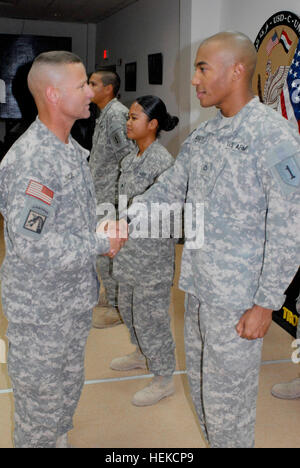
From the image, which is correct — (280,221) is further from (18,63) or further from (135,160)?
(18,63)

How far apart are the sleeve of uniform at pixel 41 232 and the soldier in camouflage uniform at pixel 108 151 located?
1.66 meters

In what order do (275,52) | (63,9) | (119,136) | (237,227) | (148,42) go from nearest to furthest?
(237,227) → (119,136) → (275,52) → (148,42) → (63,9)

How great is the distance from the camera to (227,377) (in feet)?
5.24

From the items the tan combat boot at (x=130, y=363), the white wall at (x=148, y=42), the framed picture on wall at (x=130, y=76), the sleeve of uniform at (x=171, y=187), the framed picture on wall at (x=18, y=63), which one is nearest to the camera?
the sleeve of uniform at (x=171, y=187)

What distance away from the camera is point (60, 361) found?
1.78 meters

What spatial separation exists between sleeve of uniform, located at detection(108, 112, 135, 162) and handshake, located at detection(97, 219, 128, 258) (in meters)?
1.27

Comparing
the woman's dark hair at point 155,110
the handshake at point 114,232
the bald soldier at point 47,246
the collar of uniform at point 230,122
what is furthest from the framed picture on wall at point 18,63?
the collar of uniform at point 230,122

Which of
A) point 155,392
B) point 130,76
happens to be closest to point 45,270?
point 155,392

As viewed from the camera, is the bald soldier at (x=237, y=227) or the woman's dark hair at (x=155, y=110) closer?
the bald soldier at (x=237, y=227)

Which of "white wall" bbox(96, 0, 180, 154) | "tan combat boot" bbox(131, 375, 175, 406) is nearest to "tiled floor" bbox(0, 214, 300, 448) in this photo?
"tan combat boot" bbox(131, 375, 175, 406)

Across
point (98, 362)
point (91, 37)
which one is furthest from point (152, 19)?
point (98, 362)

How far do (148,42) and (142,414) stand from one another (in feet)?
17.6

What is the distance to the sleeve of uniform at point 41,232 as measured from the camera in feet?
4.96

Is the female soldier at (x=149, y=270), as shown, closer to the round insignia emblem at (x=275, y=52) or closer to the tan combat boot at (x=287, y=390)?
the tan combat boot at (x=287, y=390)
